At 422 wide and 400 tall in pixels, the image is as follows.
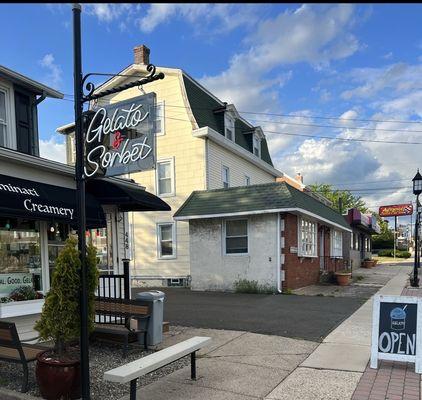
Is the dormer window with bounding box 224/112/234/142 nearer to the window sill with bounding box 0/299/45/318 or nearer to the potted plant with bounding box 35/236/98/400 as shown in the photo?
the window sill with bounding box 0/299/45/318

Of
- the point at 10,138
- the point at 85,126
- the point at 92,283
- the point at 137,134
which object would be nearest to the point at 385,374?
the point at 92,283

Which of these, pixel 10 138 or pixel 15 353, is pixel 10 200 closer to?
pixel 15 353

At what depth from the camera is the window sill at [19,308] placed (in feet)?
24.1

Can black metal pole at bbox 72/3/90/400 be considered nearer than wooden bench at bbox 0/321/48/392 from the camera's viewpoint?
Yes

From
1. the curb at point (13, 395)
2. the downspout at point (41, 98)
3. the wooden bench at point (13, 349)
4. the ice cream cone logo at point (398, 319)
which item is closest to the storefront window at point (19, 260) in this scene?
the wooden bench at point (13, 349)

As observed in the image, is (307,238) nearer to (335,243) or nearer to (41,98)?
(335,243)

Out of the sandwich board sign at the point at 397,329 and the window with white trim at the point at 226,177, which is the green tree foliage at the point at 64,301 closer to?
the sandwich board sign at the point at 397,329

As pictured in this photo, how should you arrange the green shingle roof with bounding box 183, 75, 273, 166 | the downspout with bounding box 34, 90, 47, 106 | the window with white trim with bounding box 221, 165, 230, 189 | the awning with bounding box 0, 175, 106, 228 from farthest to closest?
the window with white trim with bounding box 221, 165, 230, 189, the green shingle roof with bounding box 183, 75, 273, 166, the downspout with bounding box 34, 90, 47, 106, the awning with bounding box 0, 175, 106, 228

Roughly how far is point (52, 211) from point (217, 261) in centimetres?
941

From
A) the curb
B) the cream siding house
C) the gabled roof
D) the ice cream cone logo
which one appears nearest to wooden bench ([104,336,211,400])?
the curb

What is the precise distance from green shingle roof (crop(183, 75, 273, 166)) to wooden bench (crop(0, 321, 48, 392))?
14646 millimetres

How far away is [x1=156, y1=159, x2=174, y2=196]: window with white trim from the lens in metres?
19.9

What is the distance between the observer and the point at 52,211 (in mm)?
7598

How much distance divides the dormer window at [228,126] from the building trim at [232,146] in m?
0.67
